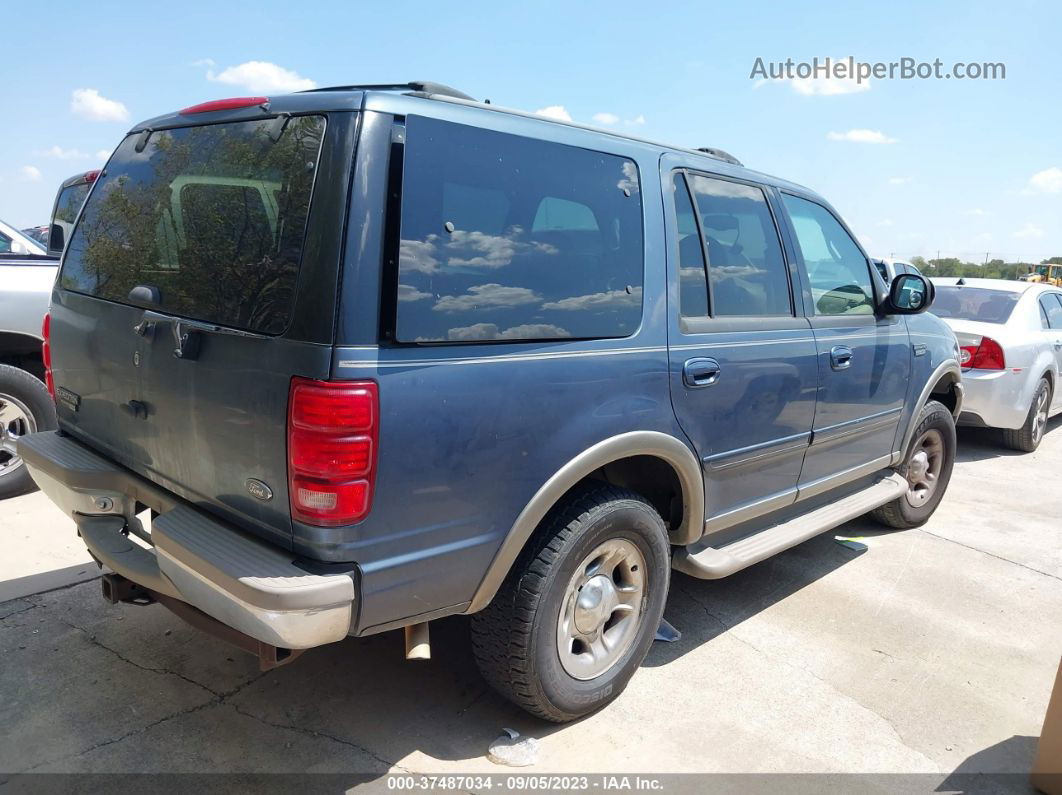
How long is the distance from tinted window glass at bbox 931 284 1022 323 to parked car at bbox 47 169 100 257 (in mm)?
7695

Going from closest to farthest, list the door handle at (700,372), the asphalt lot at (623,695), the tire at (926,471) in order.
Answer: the asphalt lot at (623,695) → the door handle at (700,372) → the tire at (926,471)

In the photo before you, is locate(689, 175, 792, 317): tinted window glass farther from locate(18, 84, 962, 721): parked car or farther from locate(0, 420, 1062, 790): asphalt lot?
locate(0, 420, 1062, 790): asphalt lot

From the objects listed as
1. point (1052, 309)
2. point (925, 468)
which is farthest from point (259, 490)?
point (1052, 309)

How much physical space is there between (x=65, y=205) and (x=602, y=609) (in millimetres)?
6635

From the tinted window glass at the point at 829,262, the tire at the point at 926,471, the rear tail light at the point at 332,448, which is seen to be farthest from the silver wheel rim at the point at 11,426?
the tire at the point at 926,471

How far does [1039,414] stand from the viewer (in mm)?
7582

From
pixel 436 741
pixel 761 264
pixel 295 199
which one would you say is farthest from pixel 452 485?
pixel 761 264

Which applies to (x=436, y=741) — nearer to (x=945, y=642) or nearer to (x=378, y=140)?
(x=378, y=140)

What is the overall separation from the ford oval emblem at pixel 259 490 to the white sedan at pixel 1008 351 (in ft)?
20.0

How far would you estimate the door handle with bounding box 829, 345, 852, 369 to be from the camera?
3744mm

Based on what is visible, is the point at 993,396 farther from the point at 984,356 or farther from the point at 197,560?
the point at 197,560

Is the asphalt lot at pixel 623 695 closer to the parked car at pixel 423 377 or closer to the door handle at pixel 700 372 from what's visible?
the parked car at pixel 423 377

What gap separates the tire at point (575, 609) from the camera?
256cm

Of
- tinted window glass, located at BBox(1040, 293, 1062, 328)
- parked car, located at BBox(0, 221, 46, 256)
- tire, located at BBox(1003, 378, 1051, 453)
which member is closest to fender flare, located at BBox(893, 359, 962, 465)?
tire, located at BBox(1003, 378, 1051, 453)
